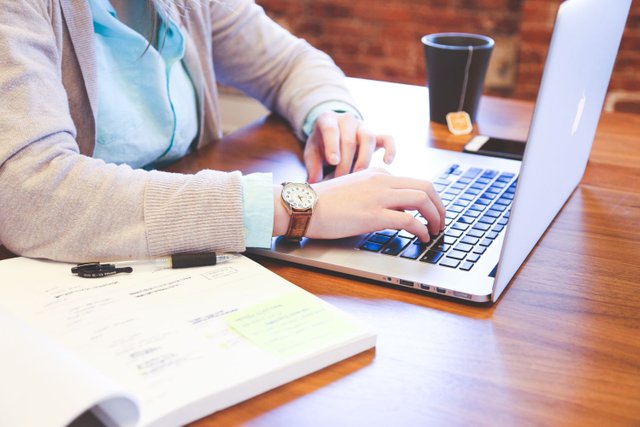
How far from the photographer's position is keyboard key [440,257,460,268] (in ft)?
2.52

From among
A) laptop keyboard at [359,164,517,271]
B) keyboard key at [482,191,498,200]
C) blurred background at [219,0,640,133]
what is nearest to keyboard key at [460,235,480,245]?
laptop keyboard at [359,164,517,271]

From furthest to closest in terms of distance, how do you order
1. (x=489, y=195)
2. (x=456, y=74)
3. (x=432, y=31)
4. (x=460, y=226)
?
1. (x=432, y=31)
2. (x=456, y=74)
3. (x=489, y=195)
4. (x=460, y=226)

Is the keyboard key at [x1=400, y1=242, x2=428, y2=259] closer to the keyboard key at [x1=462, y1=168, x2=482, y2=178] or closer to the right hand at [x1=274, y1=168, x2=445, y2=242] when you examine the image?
the right hand at [x1=274, y1=168, x2=445, y2=242]

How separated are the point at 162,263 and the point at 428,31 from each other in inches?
78.3

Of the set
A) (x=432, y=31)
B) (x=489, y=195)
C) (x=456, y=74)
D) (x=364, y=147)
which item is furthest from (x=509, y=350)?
(x=432, y=31)

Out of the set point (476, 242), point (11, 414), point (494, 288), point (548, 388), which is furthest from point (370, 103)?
point (11, 414)

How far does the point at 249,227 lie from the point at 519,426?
1.18ft

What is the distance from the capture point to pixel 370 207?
0.81 metres

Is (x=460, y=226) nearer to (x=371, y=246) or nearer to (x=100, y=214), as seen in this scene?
(x=371, y=246)

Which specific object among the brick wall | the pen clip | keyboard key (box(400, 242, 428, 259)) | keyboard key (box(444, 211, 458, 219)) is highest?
keyboard key (box(400, 242, 428, 259))

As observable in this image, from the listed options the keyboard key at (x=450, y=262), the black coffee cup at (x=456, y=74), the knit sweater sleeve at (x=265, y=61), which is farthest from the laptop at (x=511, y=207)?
the knit sweater sleeve at (x=265, y=61)

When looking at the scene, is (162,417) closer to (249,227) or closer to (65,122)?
(249,227)

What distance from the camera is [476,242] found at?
32.2 inches

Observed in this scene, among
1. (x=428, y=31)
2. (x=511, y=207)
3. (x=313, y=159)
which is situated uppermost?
(x=511, y=207)
